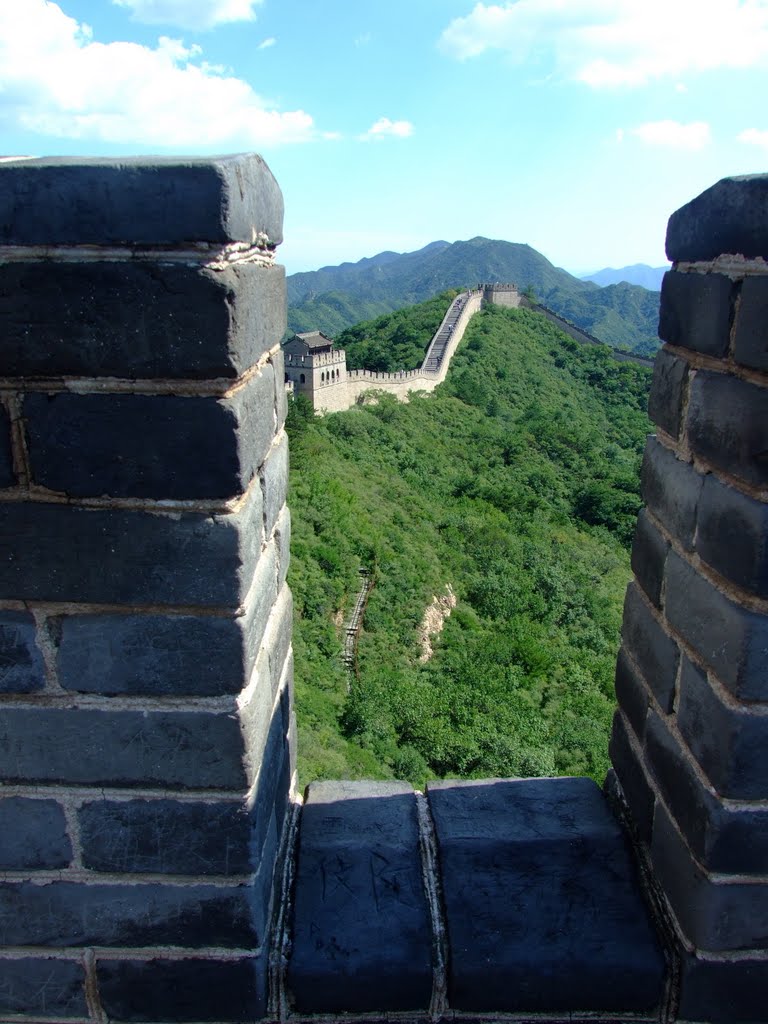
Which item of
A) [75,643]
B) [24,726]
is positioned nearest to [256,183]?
[75,643]

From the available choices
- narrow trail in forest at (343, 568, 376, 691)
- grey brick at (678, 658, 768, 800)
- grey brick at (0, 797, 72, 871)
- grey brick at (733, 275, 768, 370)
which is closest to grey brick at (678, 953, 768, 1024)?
grey brick at (678, 658, 768, 800)

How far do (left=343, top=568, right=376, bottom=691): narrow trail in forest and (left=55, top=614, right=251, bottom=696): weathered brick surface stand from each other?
45.3 feet

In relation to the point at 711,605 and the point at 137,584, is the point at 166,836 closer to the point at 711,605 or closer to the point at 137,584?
the point at 137,584

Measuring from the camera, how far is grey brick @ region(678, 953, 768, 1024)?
173 cm

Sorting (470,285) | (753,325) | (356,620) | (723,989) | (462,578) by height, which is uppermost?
(470,285)

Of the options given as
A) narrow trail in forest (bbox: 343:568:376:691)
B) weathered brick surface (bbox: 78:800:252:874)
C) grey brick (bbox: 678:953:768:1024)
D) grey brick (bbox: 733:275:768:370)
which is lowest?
narrow trail in forest (bbox: 343:568:376:691)

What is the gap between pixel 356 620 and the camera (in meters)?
17.3

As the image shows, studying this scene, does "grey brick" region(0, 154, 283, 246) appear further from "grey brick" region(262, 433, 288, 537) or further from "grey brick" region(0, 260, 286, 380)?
"grey brick" region(262, 433, 288, 537)

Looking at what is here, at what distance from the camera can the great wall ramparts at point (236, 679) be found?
53.1 inches

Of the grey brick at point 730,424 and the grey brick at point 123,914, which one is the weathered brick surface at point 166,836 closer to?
the grey brick at point 123,914

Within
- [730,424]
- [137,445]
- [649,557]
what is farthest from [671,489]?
[137,445]

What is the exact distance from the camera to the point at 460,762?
12.3m

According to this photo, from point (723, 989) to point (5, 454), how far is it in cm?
193

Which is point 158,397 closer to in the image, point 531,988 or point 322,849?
point 322,849
